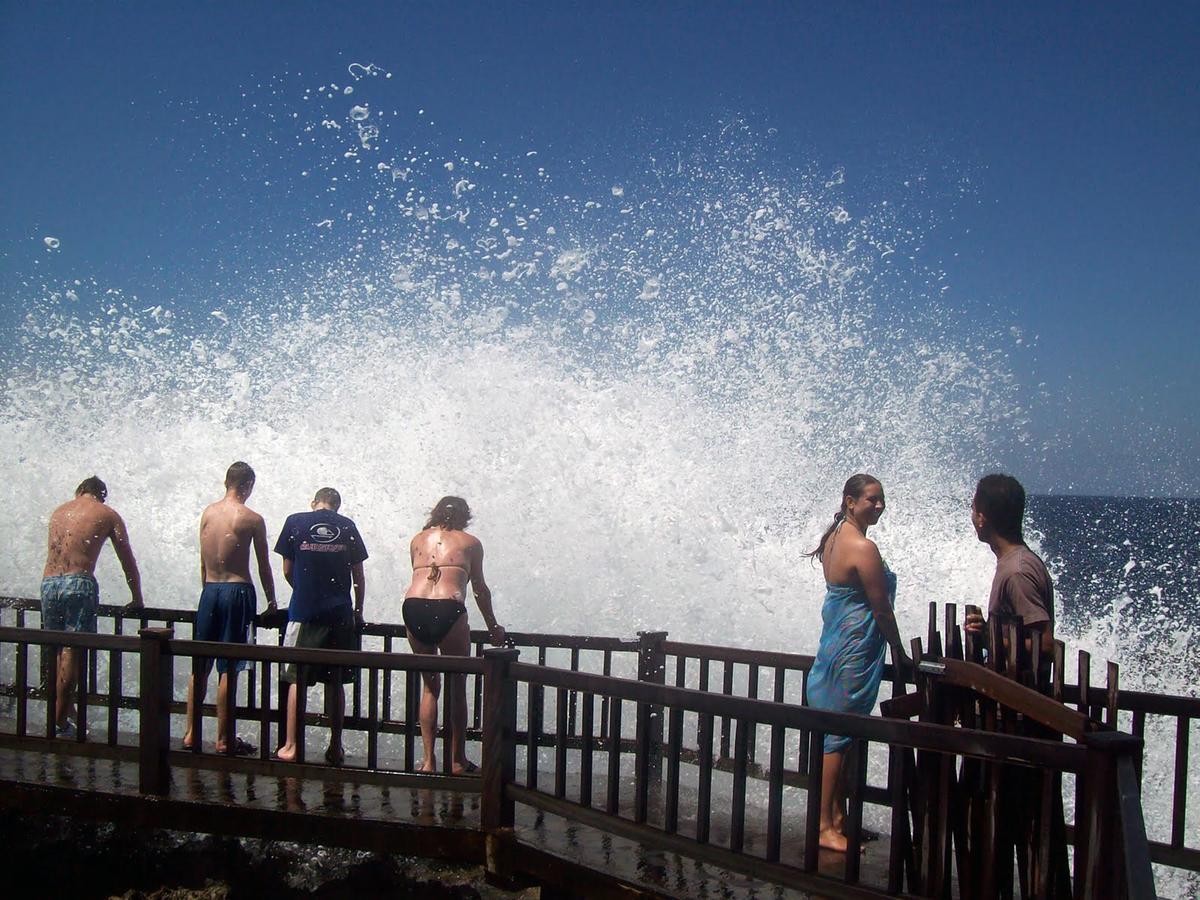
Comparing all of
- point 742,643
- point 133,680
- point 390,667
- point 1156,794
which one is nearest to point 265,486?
point 133,680

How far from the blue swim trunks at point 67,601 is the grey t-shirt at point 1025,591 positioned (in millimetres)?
6192

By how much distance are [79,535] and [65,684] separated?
1062mm

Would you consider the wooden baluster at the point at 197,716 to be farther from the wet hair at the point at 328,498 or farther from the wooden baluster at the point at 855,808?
the wooden baluster at the point at 855,808

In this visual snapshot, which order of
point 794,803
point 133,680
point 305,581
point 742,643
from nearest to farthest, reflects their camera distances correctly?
point 305,581
point 794,803
point 133,680
point 742,643

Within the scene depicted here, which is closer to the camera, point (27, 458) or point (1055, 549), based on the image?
point (27, 458)

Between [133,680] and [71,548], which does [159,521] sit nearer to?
[133,680]

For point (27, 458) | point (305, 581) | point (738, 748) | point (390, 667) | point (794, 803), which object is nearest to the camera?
point (738, 748)

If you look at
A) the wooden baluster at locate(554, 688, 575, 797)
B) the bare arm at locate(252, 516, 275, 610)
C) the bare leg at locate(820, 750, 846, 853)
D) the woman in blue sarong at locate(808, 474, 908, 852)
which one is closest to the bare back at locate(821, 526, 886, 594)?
the woman in blue sarong at locate(808, 474, 908, 852)

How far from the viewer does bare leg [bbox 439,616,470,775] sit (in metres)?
5.79

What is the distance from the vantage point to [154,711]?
226 inches

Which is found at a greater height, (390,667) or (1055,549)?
(390,667)

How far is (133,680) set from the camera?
1296 centimetres

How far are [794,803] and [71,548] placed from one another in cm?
687

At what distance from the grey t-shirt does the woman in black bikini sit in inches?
119
